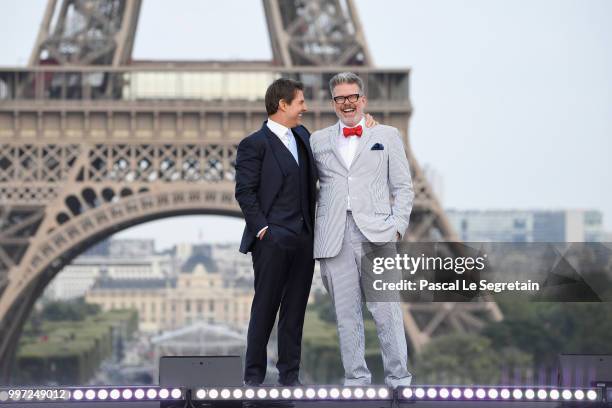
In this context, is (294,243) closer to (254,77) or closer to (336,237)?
(336,237)

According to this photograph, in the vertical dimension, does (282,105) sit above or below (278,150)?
above

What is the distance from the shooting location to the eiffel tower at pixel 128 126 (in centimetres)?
2614

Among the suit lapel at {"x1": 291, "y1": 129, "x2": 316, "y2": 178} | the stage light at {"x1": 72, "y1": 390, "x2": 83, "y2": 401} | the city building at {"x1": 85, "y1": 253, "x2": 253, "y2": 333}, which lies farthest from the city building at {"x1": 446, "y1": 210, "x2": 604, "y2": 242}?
the stage light at {"x1": 72, "y1": 390, "x2": 83, "y2": 401}

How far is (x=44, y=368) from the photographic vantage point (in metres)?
45.9

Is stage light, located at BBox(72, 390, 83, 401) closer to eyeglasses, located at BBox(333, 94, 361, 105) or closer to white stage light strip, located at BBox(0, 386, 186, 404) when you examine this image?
white stage light strip, located at BBox(0, 386, 186, 404)

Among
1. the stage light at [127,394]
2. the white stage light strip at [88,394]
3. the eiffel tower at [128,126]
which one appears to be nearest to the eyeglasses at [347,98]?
the white stage light strip at [88,394]

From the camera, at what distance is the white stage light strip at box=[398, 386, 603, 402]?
20.3 ft

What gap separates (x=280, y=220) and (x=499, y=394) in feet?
5.07

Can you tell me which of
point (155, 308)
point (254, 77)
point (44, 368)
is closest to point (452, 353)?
point (254, 77)

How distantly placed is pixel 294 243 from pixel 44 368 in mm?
40424

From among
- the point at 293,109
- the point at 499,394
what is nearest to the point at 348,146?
the point at 293,109

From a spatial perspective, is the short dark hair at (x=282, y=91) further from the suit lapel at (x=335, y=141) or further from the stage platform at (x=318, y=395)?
the stage platform at (x=318, y=395)

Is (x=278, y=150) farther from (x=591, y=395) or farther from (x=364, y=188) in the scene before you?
(x=591, y=395)

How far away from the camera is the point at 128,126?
1057 inches
